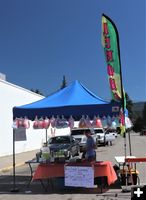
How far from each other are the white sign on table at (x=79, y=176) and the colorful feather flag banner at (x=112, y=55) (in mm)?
2376

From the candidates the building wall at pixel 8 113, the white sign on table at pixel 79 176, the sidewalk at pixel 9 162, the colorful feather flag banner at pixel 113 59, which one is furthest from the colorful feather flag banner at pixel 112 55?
the building wall at pixel 8 113

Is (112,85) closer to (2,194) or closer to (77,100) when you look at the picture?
(77,100)

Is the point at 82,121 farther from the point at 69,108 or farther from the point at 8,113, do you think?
the point at 8,113

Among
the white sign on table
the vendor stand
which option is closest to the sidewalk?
the vendor stand

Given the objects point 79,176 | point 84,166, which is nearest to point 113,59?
point 84,166

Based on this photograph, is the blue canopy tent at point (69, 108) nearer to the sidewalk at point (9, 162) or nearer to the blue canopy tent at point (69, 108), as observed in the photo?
the blue canopy tent at point (69, 108)

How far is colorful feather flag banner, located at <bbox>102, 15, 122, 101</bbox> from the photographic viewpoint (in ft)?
42.8

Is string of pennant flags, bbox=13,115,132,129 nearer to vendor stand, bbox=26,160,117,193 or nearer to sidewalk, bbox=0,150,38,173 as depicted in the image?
vendor stand, bbox=26,160,117,193

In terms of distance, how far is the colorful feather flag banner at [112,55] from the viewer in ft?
42.8

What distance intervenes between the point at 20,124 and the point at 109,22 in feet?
14.4

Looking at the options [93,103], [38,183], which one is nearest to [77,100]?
[93,103]

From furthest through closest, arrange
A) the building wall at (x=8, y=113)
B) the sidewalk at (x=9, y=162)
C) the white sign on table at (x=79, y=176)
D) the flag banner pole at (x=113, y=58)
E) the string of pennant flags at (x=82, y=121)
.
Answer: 1. the building wall at (x=8, y=113)
2. the sidewalk at (x=9, y=162)
3. the string of pennant flags at (x=82, y=121)
4. the flag banner pole at (x=113, y=58)
5. the white sign on table at (x=79, y=176)

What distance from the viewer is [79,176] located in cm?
1261

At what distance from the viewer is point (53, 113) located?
1384 centimetres
